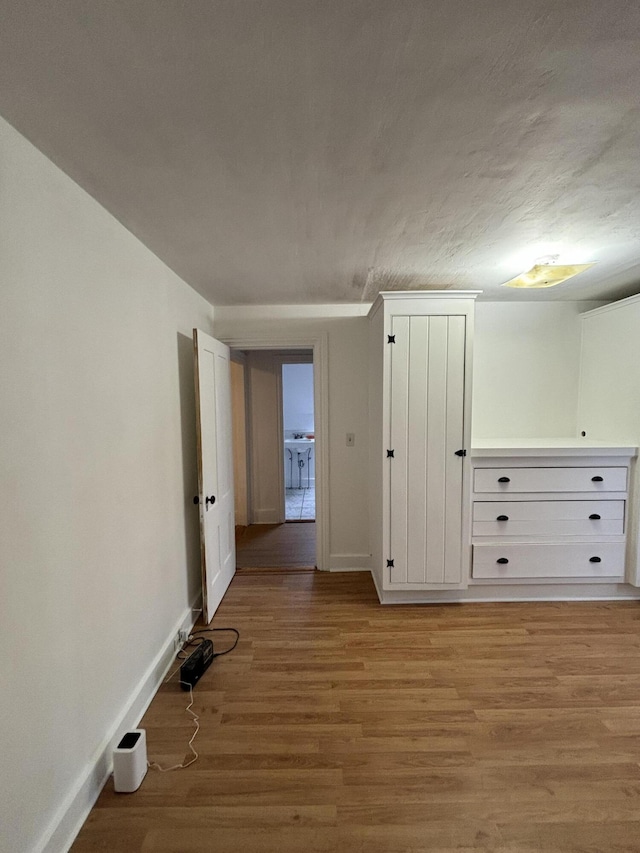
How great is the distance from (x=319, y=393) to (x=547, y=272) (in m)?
1.78

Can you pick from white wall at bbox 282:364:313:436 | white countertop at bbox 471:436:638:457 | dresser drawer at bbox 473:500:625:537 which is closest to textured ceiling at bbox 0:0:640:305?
white countertop at bbox 471:436:638:457

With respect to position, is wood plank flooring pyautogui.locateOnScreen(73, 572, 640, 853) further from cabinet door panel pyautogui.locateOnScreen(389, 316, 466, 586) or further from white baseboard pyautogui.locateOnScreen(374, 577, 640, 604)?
cabinet door panel pyautogui.locateOnScreen(389, 316, 466, 586)

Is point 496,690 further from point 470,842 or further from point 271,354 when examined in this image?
point 271,354

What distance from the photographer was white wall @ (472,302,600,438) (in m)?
3.18

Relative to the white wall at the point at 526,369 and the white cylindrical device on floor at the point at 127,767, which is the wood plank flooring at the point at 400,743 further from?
the white wall at the point at 526,369

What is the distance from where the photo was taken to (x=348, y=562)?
3.27m

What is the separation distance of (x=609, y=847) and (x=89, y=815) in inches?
71.2

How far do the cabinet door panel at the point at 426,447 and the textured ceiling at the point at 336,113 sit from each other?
2.46 feet

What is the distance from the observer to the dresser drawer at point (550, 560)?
2.71 meters

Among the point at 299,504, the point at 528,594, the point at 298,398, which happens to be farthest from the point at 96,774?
the point at 298,398

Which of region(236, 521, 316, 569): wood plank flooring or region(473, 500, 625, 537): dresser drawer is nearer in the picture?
region(473, 500, 625, 537): dresser drawer

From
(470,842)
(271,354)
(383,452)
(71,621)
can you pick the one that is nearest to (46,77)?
(71,621)

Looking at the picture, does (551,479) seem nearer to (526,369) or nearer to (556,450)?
(556,450)

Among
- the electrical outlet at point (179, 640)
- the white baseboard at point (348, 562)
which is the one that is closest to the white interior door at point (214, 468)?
the electrical outlet at point (179, 640)
